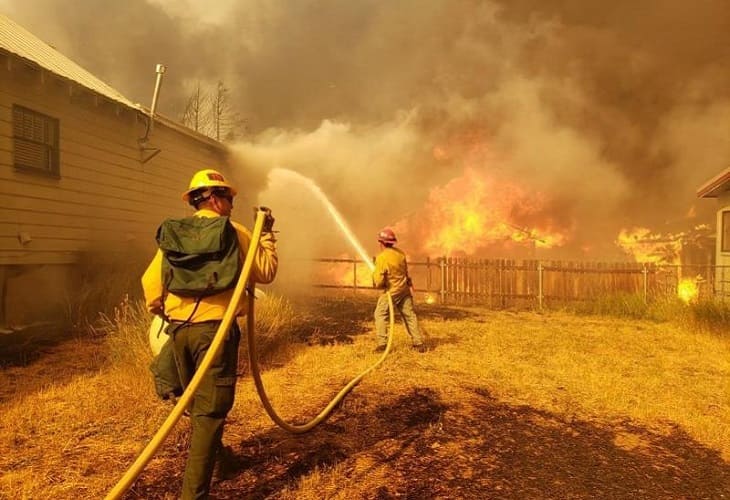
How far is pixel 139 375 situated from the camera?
486 centimetres

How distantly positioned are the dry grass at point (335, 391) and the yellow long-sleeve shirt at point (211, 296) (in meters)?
1.23

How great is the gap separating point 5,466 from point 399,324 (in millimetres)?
6564

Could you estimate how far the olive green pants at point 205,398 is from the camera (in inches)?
96.7

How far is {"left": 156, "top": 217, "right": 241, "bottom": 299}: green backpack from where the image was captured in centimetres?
250

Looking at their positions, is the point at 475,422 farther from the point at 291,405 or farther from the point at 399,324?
the point at 399,324

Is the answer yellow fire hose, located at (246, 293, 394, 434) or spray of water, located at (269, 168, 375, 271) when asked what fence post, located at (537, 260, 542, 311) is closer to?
spray of water, located at (269, 168, 375, 271)

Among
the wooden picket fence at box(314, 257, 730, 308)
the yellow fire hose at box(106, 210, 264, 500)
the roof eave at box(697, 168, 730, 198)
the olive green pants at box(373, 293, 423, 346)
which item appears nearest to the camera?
the yellow fire hose at box(106, 210, 264, 500)

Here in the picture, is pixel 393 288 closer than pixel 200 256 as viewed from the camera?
No

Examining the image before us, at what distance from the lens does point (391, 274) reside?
22.7ft

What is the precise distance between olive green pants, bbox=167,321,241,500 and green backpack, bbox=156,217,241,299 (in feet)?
0.81

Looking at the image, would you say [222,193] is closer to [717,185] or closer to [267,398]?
[267,398]

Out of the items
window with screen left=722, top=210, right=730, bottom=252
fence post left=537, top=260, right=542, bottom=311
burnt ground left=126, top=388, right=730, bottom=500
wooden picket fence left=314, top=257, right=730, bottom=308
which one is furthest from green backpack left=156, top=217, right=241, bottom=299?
window with screen left=722, top=210, right=730, bottom=252

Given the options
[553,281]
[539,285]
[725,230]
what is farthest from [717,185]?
[539,285]

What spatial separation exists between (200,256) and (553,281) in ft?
38.6
